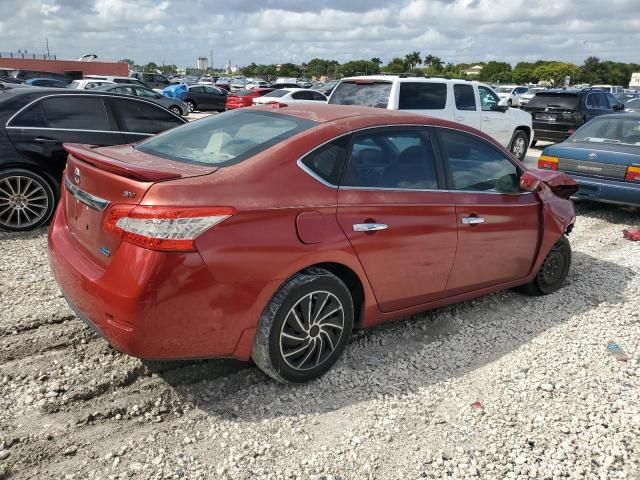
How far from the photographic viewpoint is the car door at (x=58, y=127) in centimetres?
598

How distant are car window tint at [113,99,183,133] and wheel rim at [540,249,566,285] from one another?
A: 498cm

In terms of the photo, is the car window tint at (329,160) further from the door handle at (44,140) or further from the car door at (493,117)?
the car door at (493,117)

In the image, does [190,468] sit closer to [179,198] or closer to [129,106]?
[179,198]

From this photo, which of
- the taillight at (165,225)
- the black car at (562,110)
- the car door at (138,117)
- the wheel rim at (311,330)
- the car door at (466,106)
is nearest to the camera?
the taillight at (165,225)

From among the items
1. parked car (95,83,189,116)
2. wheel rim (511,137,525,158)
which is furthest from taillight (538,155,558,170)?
parked car (95,83,189,116)

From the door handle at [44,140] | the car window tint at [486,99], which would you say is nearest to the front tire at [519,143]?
the car window tint at [486,99]

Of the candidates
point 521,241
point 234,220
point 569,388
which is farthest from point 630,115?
point 234,220

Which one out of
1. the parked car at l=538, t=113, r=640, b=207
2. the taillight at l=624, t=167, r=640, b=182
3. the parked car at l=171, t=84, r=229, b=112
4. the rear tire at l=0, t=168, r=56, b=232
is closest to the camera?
the rear tire at l=0, t=168, r=56, b=232

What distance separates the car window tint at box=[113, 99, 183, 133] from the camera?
6.82 meters

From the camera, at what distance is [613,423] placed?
124 inches

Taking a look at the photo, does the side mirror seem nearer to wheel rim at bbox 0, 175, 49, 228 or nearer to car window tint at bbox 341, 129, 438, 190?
car window tint at bbox 341, 129, 438, 190

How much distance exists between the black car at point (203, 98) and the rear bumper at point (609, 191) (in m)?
22.3

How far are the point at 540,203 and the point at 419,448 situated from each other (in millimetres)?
2552

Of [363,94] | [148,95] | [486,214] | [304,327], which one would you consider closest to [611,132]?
[363,94]
